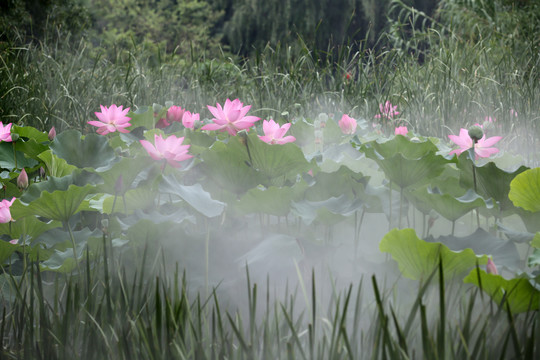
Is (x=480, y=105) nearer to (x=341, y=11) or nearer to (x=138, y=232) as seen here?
(x=138, y=232)

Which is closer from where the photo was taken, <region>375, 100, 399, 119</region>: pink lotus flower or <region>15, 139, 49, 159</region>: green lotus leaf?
<region>15, 139, 49, 159</region>: green lotus leaf

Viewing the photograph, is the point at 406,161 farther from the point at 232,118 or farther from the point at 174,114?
the point at 174,114

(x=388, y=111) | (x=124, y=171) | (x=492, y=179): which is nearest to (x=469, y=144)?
(x=492, y=179)

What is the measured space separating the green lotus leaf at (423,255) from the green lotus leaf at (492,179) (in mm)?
264

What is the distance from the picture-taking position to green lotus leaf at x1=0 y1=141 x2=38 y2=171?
1445 mm

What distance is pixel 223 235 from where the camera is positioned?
1.04 meters

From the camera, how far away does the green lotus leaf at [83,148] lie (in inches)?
51.4

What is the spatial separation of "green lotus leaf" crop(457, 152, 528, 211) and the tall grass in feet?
0.77

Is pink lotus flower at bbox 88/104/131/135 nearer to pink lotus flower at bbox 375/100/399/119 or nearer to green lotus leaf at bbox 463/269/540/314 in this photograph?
green lotus leaf at bbox 463/269/540/314

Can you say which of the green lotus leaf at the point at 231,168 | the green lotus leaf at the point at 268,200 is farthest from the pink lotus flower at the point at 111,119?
the green lotus leaf at the point at 268,200

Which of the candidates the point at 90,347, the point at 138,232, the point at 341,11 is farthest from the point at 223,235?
the point at 341,11

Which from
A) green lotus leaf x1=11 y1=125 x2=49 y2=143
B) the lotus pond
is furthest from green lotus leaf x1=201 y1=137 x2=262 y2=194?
green lotus leaf x1=11 y1=125 x2=49 y2=143

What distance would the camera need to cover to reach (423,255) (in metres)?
0.76

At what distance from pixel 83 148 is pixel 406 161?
84 centimetres
